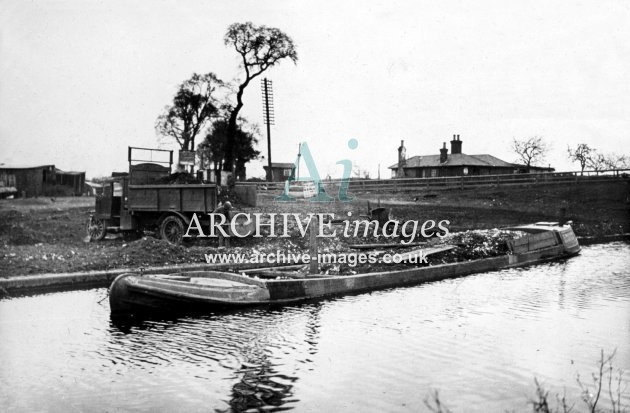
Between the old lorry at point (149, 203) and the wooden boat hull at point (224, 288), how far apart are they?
5.99 m

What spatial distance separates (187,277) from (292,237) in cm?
849

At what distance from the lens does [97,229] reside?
66.1 feet

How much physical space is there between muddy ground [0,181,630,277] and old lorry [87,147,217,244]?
22.3 inches

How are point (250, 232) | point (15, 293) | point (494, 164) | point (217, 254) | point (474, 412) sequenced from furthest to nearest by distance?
point (494, 164), point (250, 232), point (217, 254), point (15, 293), point (474, 412)

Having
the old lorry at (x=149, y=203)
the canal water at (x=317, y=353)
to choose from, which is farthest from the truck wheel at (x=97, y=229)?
the canal water at (x=317, y=353)

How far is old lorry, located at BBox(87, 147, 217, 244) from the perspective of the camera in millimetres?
18031

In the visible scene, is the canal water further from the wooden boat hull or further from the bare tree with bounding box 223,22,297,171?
the bare tree with bounding box 223,22,297,171

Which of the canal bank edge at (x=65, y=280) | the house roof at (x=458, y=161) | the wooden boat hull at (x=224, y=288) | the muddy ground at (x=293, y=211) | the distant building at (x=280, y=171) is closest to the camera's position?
the wooden boat hull at (x=224, y=288)

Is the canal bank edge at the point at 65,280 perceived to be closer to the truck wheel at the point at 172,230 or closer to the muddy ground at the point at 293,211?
the muddy ground at the point at 293,211

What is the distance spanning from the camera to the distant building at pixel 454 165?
57.9m

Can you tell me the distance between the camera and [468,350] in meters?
8.59

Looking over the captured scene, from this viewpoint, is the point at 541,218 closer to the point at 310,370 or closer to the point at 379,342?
the point at 379,342

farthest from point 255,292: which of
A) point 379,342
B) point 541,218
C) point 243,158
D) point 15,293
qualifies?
point 243,158

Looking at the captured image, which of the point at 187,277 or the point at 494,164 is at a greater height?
the point at 494,164
